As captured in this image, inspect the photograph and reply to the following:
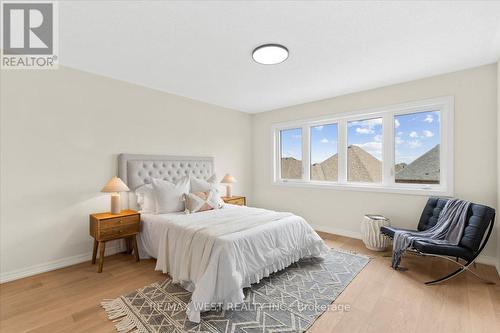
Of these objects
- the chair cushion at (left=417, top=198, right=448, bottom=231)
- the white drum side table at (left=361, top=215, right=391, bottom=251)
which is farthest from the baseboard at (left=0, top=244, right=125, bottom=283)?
the chair cushion at (left=417, top=198, right=448, bottom=231)

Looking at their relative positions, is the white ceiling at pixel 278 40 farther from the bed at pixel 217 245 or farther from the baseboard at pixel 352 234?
the baseboard at pixel 352 234

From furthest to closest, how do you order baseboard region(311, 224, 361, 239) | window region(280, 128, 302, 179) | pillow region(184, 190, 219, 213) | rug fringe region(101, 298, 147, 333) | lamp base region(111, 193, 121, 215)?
window region(280, 128, 302, 179) → baseboard region(311, 224, 361, 239) → pillow region(184, 190, 219, 213) → lamp base region(111, 193, 121, 215) → rug fringe region(101, 298, 147, 333)

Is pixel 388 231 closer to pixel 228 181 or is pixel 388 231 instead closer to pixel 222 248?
pixel 222 248

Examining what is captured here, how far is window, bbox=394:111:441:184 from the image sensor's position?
3357 millimetres

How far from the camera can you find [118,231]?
2.91 m

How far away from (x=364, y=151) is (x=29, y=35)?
4736mm

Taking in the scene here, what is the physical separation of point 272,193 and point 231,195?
98cm

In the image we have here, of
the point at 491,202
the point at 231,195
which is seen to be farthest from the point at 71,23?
the point at 491,202

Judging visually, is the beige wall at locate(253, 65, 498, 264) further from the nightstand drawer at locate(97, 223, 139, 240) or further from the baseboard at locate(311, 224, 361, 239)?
the nightstand drawer at locate(97, 223, 139, 240)

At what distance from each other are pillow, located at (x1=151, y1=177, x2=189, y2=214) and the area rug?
101 centimetres

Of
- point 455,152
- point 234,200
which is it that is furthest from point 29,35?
point 455,152

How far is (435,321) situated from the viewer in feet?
6.12

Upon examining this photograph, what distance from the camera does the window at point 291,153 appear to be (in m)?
4.95

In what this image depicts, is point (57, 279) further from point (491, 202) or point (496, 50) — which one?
point (496, 50)
